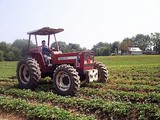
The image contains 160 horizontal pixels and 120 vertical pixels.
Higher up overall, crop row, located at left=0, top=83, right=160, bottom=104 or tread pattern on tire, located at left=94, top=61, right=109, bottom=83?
tread pattern on tire, located at left=94, top=61, right=109, bottom=83

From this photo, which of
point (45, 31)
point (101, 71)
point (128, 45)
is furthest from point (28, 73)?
point (128, 45)

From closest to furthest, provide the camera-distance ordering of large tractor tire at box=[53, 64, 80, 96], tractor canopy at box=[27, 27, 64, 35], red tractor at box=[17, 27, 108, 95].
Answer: large tractor tire at box=[53, 64, 80, 96] < red tractor at box=[17, 27, 108, 95] < tractor canopy at box=[27, 27, 64, 35]

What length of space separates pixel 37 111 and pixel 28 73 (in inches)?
196

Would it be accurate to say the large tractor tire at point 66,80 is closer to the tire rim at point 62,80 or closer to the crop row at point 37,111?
the tire rim at point 62,80

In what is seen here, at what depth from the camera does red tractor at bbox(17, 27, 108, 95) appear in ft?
34.8

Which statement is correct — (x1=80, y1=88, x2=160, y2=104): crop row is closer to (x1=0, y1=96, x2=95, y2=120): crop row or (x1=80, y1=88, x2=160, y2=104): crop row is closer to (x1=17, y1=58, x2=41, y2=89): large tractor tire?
(x1=17, y1=58, x2=41, y2=89): large tractor tire

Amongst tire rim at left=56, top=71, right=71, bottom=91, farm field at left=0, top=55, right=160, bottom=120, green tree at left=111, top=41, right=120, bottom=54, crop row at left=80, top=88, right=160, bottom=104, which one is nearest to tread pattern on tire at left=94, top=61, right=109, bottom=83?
farm field at left=0, top=55, right=160, bottom=120

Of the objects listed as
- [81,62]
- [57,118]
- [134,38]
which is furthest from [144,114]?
[134,38]

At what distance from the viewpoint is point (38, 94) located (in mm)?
10352

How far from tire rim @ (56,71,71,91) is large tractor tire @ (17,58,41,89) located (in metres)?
1.21

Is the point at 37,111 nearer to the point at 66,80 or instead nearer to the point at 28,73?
the point at 66,80

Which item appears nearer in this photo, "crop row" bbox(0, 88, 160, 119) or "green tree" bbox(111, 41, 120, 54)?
"crop row" bbox(0, 88, 160, 119)

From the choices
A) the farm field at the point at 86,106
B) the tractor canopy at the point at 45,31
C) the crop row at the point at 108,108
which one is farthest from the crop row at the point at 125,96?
the tractor canopy at the point at 45,31

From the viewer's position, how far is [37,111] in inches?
312
